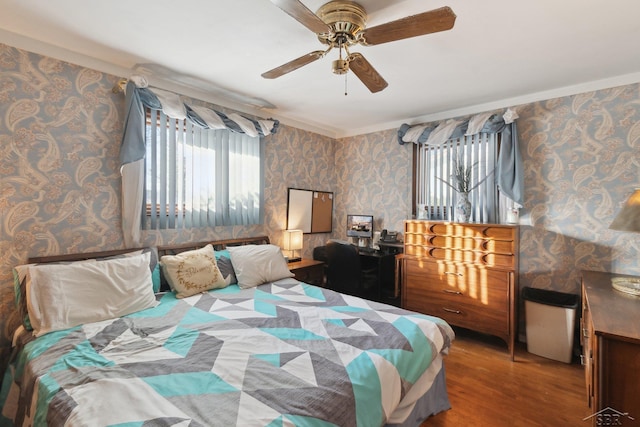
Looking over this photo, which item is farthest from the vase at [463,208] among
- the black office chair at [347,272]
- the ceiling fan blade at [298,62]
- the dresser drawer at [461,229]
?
the ceiling fan blade at [298,62]

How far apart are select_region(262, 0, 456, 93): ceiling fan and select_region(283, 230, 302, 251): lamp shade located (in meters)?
1.98

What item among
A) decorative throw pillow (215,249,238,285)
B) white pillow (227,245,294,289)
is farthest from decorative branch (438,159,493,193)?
decorative throw pillow (215,249,238,285)

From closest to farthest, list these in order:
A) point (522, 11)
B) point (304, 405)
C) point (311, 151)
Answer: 1. point (304, 405)
2. point (522, 11)
3. point (311, 151)

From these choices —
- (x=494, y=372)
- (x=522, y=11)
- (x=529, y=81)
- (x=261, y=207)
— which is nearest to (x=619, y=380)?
(x=494, y=372)

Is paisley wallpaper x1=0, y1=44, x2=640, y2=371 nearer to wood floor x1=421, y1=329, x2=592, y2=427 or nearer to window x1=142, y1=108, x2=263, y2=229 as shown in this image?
window x1=142, y1=108, x2=263, y2=229

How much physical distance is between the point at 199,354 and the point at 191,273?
1063 mm

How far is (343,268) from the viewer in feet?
10.9

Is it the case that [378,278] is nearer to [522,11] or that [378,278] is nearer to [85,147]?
[522,11]

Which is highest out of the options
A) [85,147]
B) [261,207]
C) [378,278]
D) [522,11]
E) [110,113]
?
[522,11]

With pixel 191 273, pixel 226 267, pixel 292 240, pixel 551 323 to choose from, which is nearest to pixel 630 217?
pixel 551 323

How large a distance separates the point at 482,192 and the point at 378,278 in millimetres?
1496

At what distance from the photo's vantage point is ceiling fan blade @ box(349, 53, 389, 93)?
170 centimetres

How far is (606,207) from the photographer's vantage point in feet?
8.36

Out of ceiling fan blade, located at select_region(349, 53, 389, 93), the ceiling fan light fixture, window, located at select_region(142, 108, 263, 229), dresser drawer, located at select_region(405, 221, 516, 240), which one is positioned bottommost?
dresser drawer, located at select_region(405, 221, 516, 240)
